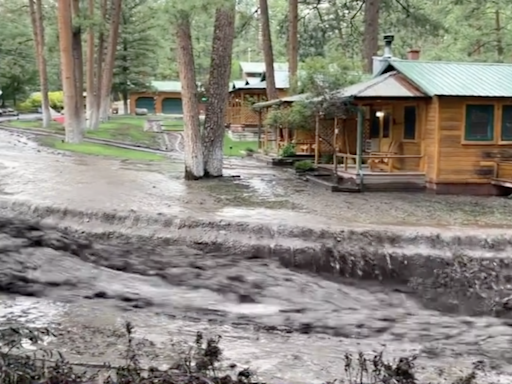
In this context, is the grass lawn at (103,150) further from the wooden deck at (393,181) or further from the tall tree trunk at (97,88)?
the wooden deck at (393,181)

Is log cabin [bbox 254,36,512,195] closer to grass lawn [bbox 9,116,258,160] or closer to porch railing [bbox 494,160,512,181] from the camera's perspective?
porch railing [bbox 494,160,512,181]

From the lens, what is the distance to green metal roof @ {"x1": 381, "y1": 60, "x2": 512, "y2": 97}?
14766 millimetres

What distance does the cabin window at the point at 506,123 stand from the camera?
1530cm

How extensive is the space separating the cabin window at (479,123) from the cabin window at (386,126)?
280 cm

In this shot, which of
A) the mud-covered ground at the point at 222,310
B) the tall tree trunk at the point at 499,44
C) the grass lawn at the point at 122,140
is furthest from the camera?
the tall tree trunk at the point at 499,44

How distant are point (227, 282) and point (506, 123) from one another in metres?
9.19

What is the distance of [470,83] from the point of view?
15.3 metres

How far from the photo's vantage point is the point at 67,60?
21250 mm

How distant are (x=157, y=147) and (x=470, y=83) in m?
16.1

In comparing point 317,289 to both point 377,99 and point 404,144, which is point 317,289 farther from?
point 404,144

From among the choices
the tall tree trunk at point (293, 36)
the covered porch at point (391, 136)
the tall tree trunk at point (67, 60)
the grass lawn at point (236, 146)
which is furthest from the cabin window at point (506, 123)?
the tall tree trunk at point (67, 60)

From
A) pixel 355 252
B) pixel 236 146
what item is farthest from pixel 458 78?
Answer: pixel 236 146

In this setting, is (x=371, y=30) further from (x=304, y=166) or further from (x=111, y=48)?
(x=111, y=48)

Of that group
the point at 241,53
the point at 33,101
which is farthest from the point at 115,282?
the point at 241,53
